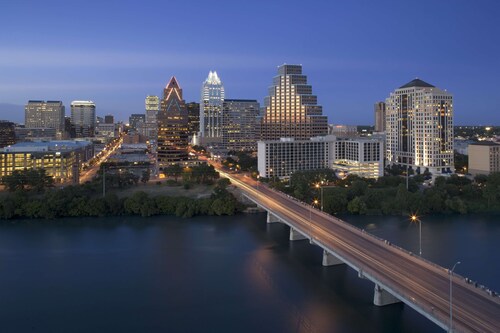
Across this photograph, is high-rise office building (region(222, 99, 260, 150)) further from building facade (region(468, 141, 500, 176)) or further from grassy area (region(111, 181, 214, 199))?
grassy area (region(111, 181, 214, 199))

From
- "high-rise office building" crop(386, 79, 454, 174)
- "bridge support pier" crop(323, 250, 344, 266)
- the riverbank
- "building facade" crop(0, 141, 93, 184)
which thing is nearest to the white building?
"high-rise office building" crop(386, 79, 454, 174)

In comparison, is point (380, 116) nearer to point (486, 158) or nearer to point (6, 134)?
point (486, 158)

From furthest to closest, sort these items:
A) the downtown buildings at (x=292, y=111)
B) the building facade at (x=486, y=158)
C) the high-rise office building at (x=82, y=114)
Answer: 1. the high-rise office building at (x=82, y=114)
2. the downtown buildings at (x=292, y=111)
3. the building facade at (x=486, y=158)

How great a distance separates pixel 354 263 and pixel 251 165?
98.4ft

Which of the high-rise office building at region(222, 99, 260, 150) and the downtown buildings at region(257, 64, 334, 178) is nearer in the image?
the downtown buildings at region(257, 64, 334, 178)

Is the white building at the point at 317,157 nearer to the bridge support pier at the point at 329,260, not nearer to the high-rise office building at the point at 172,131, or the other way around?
the high-rise office building at the point at 172,131

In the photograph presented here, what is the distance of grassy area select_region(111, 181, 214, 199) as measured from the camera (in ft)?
94.8

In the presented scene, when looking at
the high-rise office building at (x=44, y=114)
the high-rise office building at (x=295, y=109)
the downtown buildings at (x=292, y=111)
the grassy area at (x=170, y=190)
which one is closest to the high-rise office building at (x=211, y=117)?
the downtown buildings at (x=292, y=111)

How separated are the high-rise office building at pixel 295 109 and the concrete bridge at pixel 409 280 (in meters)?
27.9

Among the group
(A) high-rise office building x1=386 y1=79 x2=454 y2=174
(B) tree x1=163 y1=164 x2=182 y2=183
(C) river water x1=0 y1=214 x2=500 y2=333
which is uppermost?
(A) high-rise office building x1=386 y1=79 x2=454 y2=174

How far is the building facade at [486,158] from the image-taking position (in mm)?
35875

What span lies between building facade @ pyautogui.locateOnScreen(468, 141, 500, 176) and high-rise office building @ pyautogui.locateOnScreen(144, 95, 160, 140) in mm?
75281

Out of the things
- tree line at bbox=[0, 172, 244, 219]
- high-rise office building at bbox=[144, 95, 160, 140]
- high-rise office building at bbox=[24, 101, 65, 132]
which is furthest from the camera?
high-rise office building at bbox=[144, 95, 160, 140]

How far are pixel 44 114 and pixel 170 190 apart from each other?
79564 mm
